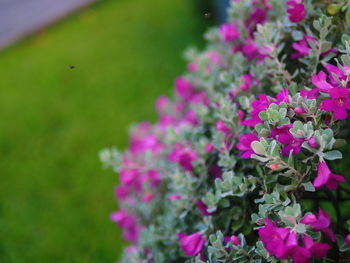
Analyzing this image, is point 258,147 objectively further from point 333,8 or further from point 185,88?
point 185,88

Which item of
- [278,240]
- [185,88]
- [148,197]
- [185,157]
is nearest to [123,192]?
[148,197]

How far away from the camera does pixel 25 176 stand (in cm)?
373

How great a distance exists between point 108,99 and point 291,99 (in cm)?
361

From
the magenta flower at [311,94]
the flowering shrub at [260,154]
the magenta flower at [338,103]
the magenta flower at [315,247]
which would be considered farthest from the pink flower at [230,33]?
the magenta flower at [315,247]

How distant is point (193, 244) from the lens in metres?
1.40

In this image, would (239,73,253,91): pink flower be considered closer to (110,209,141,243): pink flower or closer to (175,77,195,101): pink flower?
(175,77,195,101): pink flower

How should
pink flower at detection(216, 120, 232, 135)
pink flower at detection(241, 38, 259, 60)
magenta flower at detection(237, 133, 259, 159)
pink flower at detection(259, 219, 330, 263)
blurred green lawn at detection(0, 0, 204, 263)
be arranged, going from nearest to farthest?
1. pink flower at detection(259, 219, 330, 263)
2. magenta flower at detection(237, 133, 259, 159)
3. pink flower at detection(216, 120, 232, 135)
4. pink flower at detection(241, 38, 259, 60)
5. blurred green lawn at detection(0, 0, 204, 263)

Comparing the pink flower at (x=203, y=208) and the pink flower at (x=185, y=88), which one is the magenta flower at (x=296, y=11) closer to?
the pink flower at (x=203, y=208)

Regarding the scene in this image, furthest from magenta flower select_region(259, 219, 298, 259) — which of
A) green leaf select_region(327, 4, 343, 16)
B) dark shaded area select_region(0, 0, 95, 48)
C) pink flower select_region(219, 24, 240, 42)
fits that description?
dark shaded area select_region(0, 0, 95, 48)

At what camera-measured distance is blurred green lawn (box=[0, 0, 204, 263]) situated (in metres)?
3.11

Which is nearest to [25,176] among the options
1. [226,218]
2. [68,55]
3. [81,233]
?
[81,233]

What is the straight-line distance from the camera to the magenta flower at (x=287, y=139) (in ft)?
3.62

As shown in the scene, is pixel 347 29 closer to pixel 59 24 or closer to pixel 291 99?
pixel 291 99

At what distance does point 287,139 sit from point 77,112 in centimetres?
363
